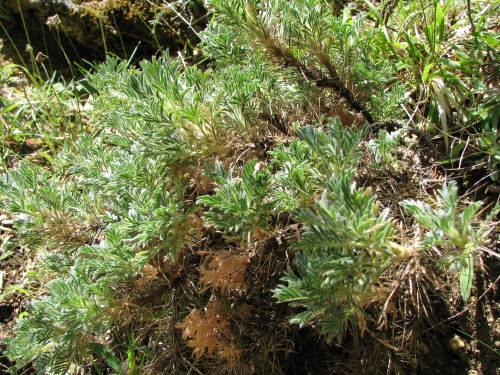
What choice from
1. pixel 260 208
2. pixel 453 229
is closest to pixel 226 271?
pixel 260 208

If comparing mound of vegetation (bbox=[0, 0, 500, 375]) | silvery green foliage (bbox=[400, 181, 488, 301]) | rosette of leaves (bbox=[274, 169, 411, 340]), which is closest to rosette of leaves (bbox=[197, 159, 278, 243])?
mound of vegetation (bbox=[0, 0, 500, 375])

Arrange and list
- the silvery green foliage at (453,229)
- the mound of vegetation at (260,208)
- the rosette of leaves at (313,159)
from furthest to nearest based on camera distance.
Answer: the mound of vegetation at (260,208)
the rosette of leaves at (313,159)
the silvery green foliage at (453,229)

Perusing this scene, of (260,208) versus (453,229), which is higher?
(453,229)

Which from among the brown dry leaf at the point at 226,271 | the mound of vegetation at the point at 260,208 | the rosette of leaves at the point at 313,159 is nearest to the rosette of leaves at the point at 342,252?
the mound of vegetation at the point at 260,208

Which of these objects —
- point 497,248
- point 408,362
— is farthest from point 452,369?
point 497,248

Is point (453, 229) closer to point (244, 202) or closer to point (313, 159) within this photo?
point (313, 159)

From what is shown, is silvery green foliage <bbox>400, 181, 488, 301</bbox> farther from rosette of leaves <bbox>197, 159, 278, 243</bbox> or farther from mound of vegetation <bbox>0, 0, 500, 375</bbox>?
rosette of leaves <bbox>197, 159, 278, 243</bbox>

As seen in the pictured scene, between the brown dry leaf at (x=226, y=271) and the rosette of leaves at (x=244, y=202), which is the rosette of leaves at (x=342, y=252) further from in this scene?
the brown dry leaf at (x=226, y=271)

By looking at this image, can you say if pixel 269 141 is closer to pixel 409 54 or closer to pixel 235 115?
pixel 235 115

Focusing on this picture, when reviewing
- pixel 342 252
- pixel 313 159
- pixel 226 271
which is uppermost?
pixel 313 159
